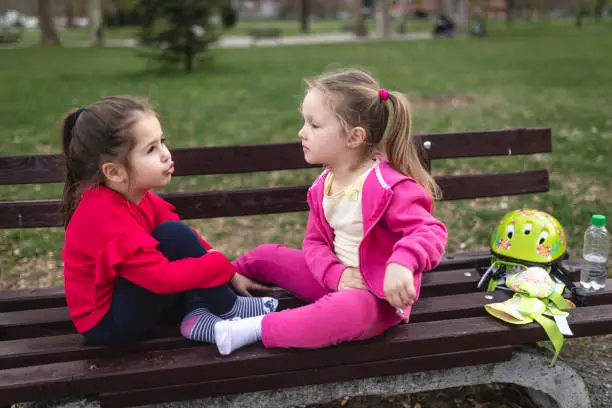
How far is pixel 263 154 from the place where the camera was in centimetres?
336

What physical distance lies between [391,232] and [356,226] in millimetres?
165

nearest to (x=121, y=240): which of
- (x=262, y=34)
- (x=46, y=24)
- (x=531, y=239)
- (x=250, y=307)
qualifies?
(x=250, y=307)

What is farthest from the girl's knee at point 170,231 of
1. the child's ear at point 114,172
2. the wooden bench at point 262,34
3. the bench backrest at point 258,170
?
the wooden bench at point 262,34

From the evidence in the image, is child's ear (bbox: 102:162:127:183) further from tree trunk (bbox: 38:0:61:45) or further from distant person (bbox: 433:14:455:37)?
distant person (bbox: 433:14:455:37)

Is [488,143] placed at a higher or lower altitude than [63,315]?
higher

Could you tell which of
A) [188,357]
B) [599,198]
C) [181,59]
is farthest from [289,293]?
[181,59]

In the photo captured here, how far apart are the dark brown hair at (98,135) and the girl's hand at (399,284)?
1052 millimetres

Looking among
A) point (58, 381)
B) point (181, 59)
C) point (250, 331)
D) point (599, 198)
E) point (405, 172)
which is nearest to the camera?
point (58, 381)

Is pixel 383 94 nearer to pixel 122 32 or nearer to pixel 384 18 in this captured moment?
pixel 384 18

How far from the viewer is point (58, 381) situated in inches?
86.0

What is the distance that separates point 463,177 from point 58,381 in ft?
7.61

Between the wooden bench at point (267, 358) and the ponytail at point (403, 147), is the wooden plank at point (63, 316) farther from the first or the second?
the ponytail at point (403, 147)

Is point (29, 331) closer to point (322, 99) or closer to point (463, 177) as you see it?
point (322, 99)

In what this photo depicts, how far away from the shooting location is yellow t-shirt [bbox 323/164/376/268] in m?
2.59
